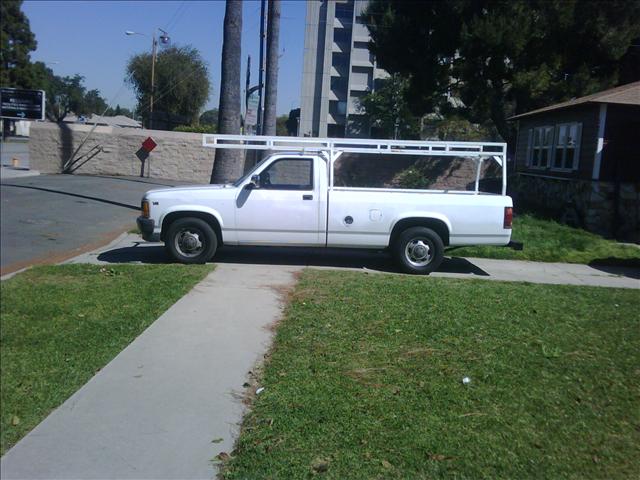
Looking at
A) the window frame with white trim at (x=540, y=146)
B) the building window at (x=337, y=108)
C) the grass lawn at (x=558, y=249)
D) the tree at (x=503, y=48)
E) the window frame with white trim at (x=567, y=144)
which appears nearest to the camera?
the grass lawn at (x=558, y=249)

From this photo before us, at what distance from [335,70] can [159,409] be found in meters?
74.7

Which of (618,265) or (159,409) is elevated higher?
(618,265)

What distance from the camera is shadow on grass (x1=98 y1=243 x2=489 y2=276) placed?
34.2 ft

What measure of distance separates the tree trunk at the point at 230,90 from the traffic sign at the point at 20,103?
547 inches

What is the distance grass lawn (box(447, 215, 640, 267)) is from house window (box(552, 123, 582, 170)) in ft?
11.0

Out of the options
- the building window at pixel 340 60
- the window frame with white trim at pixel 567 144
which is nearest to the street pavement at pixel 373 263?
the window frame with white trim at pixel 567 144

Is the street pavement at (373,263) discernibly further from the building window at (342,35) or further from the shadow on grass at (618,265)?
the building window at (342,35)

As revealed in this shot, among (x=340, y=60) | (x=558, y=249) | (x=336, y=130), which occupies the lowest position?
(x=558, y=249)

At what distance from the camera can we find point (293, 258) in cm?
1098

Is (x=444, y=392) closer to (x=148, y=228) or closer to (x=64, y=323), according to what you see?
(x=64, y=323)

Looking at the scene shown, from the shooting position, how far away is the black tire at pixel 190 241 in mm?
9797

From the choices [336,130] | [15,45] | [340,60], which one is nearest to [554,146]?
[15,45]

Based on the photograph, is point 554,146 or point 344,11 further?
point 344,11

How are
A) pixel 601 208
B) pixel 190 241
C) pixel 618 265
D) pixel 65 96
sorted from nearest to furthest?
1. pixel 190 241
2. pixel 618 265
3. pixel 601 208
4. pixel 65 96
